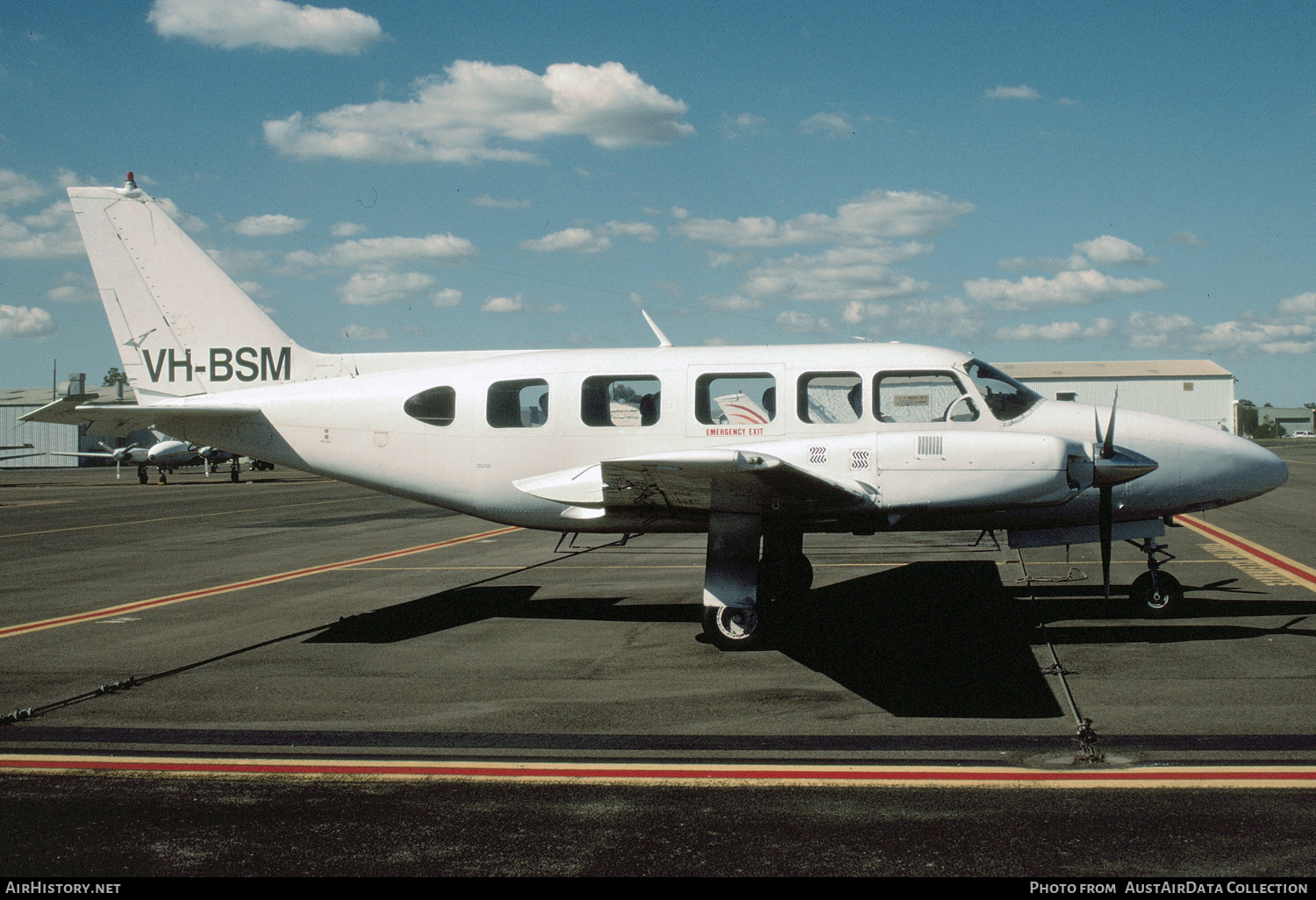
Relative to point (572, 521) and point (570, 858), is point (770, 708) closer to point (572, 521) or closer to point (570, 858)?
point (570, 858)

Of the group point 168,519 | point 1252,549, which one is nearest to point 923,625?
point 1252,549

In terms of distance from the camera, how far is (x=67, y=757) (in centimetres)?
633

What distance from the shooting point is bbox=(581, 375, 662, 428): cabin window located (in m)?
10.5

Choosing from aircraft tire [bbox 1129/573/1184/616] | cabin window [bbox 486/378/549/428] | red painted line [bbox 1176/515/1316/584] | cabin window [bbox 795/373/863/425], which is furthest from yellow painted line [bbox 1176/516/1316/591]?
cabin window [bbox 486/378/549/428]

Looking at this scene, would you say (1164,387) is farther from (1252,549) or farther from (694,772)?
(694,772)

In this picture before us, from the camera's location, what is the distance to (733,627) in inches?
369

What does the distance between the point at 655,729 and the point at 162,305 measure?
9.09 meters

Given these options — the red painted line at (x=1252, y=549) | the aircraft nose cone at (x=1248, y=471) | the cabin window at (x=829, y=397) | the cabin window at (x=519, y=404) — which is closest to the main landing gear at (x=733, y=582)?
the cabin window at (x=829, y=397)

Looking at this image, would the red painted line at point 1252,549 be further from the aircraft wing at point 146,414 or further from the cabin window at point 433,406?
the aircraft wing at point 146,414

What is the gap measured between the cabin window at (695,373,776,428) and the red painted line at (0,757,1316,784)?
505 centimetres

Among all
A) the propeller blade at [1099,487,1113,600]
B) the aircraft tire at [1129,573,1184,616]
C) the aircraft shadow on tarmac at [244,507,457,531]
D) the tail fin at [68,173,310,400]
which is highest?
the tail fin at [68,173,310,400]

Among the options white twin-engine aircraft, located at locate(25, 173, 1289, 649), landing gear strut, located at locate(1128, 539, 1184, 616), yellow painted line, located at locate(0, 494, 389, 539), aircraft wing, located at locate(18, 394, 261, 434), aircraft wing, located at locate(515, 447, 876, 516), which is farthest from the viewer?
yellow painted line, located at locate(0, 494, 389, 539)

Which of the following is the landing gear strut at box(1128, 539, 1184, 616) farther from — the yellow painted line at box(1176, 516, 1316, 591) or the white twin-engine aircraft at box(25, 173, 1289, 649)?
the yellow painted line at box(1176, 516, 1316, 591)

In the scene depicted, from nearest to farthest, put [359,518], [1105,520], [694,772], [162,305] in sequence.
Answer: [694,772] < [1105,520] < [162,305] < [359,518]
